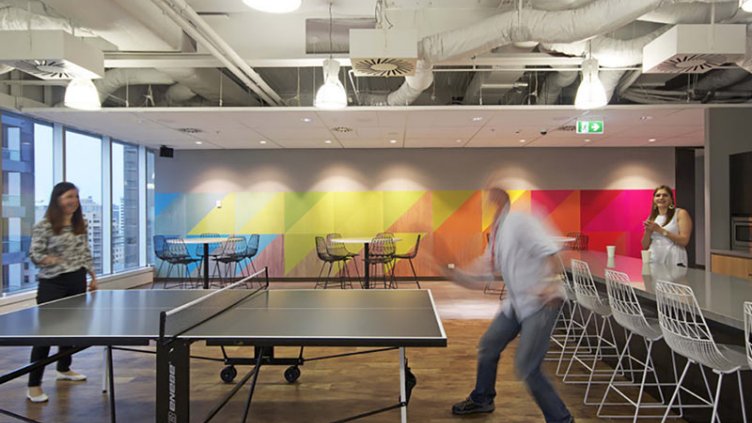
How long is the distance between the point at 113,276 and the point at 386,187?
5.35 m

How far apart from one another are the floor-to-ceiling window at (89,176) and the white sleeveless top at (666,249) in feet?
26.6

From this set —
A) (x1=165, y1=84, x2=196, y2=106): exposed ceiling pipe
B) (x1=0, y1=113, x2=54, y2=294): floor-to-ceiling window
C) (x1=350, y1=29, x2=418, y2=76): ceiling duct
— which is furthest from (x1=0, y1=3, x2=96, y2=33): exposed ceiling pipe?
(x1=0, y1=113, x2=54, y2=294): floor-to-ceiling window

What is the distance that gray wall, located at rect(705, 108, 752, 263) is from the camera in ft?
19.5

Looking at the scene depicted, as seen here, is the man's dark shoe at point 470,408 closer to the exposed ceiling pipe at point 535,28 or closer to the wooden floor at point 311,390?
the wooden floor at point 311,390

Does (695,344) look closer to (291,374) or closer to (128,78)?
(291,374)

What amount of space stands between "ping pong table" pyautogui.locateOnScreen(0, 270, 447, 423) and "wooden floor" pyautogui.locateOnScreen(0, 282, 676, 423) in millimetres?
345

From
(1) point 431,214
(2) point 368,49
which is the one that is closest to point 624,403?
(2) point 368,49

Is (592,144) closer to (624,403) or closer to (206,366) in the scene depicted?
(624,403)

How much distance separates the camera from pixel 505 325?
9.02 ft

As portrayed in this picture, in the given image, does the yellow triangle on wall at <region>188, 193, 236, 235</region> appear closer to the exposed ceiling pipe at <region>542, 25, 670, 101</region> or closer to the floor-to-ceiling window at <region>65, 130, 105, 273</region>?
the floor-to-ceiling window at <region>65, 130, 105, 273</region>

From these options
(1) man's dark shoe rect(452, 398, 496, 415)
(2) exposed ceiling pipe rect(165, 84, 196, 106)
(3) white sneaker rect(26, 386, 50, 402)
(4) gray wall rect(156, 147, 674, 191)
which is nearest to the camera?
(1) man's dark shoe rect(452, 398, 496, 415)

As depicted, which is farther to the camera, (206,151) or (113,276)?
(206,151)

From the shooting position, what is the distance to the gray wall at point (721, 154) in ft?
19.5

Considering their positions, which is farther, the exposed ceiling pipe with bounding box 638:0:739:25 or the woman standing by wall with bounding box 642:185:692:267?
the woman standing by wall with bounding box 642:185:692:267
